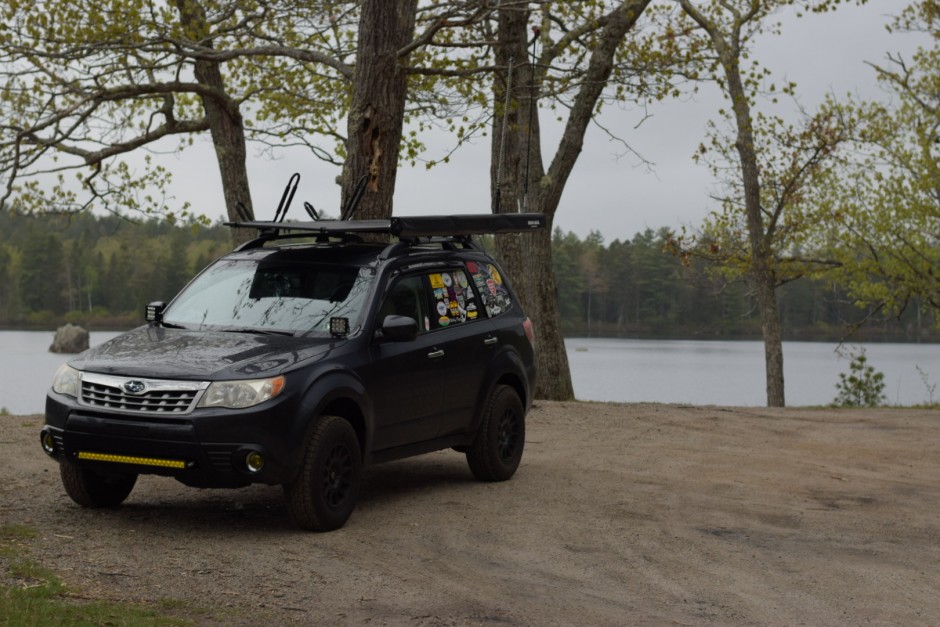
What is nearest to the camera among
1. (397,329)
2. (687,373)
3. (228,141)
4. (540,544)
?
(540,544)

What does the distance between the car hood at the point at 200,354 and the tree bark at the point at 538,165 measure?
30.7 feet

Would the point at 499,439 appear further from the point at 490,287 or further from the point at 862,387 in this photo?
the point at 862,387

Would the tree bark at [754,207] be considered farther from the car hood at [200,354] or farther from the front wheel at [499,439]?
the car hood at [200,354]

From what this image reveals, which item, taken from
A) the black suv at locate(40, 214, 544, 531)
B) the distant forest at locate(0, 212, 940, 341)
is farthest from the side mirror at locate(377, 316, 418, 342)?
the distant forest at locate(0, 212, 940, 341)

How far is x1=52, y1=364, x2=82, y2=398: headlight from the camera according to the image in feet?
27.2

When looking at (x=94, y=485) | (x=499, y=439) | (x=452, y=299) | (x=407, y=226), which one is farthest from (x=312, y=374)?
(x=499, y=439)

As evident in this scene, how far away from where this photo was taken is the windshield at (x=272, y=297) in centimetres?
906

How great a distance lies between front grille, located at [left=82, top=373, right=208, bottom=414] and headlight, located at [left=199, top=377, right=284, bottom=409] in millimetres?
67

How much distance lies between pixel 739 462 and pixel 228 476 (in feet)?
21.3

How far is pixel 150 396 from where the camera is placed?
26.1 feet

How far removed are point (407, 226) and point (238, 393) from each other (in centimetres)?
212

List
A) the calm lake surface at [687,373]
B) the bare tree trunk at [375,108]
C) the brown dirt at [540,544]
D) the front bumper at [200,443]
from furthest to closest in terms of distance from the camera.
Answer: the calm lake surface at [687,373]
the bare tree trunk at [375,108]
the front bumper at [200,443]
the brown dirt at [540,544]

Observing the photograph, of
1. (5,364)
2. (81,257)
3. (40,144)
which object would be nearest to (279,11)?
(40,144)

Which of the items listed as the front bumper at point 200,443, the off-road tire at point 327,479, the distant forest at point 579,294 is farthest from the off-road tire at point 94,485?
the distant forest at point 579,294
